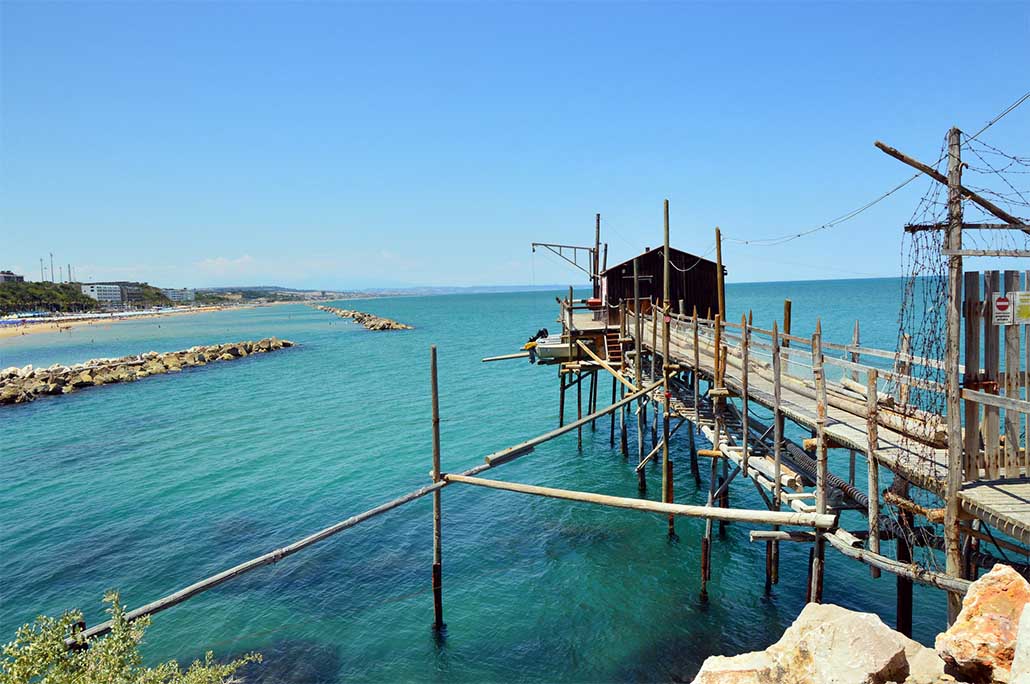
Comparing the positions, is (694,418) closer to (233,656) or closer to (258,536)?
(233,656)

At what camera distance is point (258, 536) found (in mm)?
16578

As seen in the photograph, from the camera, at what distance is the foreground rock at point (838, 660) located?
19.3 ft

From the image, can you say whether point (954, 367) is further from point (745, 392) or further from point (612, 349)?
point (612, 349)

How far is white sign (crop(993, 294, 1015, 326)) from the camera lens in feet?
24.8

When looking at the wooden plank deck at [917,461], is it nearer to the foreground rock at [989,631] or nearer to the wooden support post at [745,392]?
the wooden support post at [745,392]

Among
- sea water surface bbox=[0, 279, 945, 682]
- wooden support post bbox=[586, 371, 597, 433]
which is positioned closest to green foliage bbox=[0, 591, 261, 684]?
sea water surface bbox=[0, 279, 945, 682]

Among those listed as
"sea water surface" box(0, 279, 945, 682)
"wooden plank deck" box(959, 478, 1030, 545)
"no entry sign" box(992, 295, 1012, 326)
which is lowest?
"sea water surface" box(0, 279, 945, 682)

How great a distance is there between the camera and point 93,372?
46.3 metres

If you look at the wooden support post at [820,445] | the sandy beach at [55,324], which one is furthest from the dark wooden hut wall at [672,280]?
the sandy beach at [55,324]

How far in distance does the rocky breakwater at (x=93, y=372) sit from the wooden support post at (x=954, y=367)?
50.3 m

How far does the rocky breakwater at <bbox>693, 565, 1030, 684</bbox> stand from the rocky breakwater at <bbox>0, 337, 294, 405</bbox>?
48.9 metres

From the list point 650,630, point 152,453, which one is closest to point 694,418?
point 650,630

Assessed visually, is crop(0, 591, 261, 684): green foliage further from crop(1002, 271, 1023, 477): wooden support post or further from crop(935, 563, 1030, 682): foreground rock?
crop(1002, 271, 1023, 477): wooden support post

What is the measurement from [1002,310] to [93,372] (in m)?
56.3
